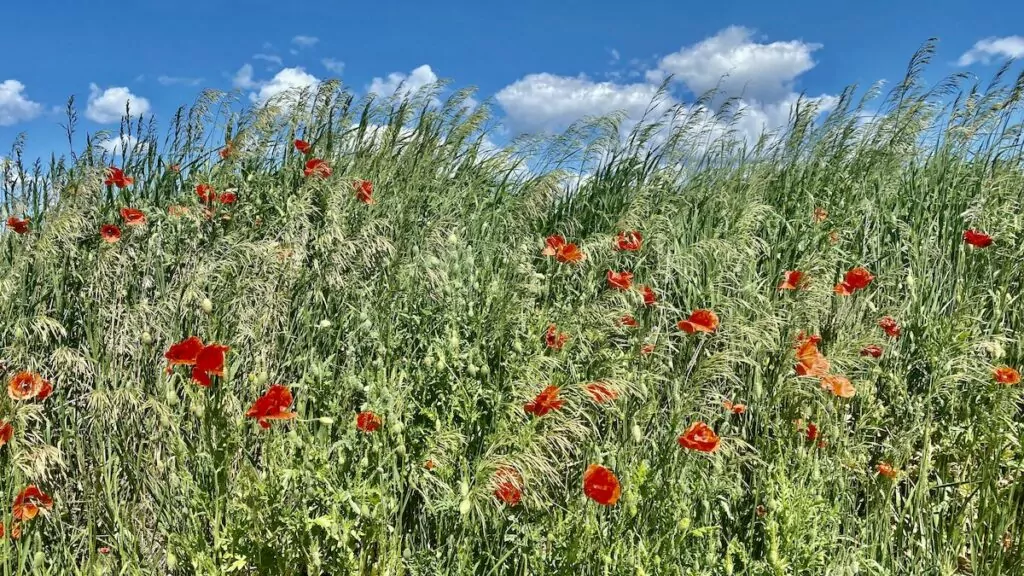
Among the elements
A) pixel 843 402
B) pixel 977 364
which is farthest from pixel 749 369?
pixel 977 364

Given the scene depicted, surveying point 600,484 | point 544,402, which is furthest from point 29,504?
point 600,484

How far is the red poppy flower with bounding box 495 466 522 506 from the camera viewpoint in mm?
1697

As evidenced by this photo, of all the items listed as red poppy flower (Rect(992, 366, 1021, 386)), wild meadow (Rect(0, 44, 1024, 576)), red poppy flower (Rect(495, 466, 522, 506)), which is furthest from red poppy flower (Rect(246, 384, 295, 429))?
red poppy flower (Rect(992, 366, 1021, 386))

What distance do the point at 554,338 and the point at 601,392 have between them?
405 millimetres

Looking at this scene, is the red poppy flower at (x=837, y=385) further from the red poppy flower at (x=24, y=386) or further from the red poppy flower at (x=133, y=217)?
the red poppy flower at (x=133, y=217)

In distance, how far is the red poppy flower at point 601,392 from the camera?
1.82m

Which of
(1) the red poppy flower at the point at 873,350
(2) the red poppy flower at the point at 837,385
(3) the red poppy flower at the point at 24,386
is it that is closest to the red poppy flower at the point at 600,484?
(2) the red poppy flower at the point at 837,385

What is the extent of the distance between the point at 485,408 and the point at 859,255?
2.15 metres

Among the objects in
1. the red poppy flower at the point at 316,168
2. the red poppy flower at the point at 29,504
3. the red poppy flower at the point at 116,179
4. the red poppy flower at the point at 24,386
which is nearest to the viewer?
the red poppy flower at the point at 29,504

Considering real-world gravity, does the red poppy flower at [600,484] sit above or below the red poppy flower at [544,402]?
below

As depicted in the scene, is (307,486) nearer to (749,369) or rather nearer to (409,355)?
(409,355)

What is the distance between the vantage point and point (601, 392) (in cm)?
183

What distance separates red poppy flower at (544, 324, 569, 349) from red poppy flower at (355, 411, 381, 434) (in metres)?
0.71

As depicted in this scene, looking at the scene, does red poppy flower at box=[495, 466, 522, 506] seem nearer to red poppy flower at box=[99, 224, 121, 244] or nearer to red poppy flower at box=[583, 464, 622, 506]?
red poppy flower at box=[583, 464, 622, 506]
